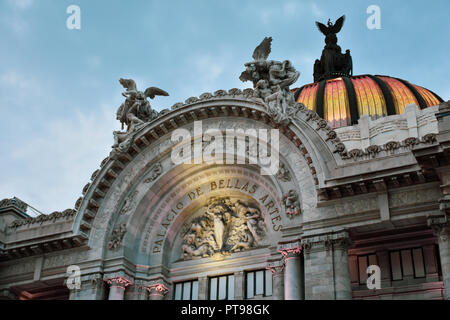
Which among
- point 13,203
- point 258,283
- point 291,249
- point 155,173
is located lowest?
point 258,283

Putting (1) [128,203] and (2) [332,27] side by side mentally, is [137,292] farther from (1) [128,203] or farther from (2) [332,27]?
(2) [332,27]

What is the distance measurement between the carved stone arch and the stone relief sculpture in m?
3.42

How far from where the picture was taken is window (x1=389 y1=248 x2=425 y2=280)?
25.1 m

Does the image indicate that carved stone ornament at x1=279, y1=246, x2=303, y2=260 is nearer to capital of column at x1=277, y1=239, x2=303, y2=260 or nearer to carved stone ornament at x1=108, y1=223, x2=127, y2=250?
capital of column at x1=277, y1=239, x2=303, y2=260

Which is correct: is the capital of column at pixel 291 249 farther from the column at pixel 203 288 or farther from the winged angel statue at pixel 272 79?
the winged angel statue at pixel 272 79

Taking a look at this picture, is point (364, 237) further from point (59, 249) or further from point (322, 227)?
point (59, 249)

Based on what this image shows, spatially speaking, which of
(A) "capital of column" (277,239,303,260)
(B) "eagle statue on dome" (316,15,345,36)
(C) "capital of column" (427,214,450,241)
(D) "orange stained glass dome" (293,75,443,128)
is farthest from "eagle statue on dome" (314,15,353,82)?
(C) "capital of column" (427,214,450,241)

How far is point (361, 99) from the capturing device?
4394cm

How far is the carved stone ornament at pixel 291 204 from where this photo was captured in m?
26.1

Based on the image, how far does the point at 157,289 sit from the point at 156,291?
104mm

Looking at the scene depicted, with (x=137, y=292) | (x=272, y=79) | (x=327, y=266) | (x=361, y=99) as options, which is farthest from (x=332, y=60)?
(x=327, y=266)

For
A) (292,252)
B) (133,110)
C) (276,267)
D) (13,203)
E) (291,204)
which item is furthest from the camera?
(13,203)

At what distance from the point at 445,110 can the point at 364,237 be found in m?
5.80
